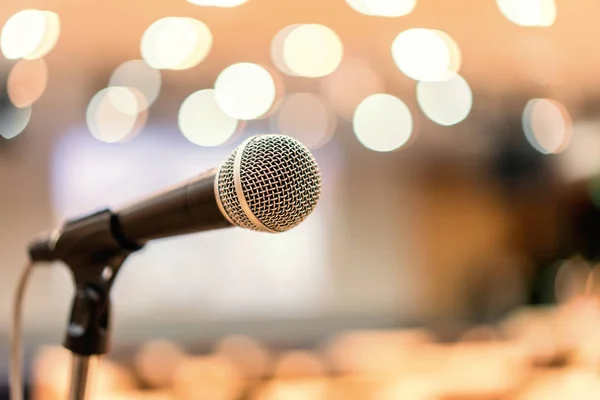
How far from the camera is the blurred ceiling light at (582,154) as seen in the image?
198 inches

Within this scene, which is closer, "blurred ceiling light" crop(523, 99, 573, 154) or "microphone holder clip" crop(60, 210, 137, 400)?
"microphone holder clip" crop(60, 210, 137, 400)

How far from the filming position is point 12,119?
4109 millimetres

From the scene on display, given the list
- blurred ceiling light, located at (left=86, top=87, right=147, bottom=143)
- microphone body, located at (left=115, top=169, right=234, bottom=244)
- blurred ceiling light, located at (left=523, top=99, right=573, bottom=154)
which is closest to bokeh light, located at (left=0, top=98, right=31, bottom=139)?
blurred ceiling light, located at (left=86, top=87, right=147, bottom=143)

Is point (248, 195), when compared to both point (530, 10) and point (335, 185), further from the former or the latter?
point (335, 185)

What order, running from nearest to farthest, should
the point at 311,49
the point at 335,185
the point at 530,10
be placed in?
the point at 530,10 < the point at 311,49 < the point at 335,185

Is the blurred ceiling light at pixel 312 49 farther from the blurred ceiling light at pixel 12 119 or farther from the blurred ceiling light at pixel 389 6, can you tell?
the blurred ceiling light at pixel 12 119

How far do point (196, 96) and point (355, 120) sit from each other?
1.13 meters

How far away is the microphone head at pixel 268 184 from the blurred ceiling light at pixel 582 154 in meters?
4.91

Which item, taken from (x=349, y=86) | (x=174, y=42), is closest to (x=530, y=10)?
(x=174, y=42)

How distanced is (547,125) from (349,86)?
1471 mm

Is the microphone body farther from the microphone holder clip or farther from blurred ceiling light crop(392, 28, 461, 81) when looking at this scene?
blurred ceiling light crop(392, 28, 461, 81)

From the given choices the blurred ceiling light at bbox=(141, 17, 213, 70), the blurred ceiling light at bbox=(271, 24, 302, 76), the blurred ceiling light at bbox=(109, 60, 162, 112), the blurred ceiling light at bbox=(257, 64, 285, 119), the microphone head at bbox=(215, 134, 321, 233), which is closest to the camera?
the microphone head at bbox=(215, 134, 321, 233)

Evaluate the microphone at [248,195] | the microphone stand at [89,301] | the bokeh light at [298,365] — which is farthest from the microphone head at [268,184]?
the bokeh light at [298,365]

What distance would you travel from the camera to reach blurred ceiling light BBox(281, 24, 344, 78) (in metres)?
3.40
